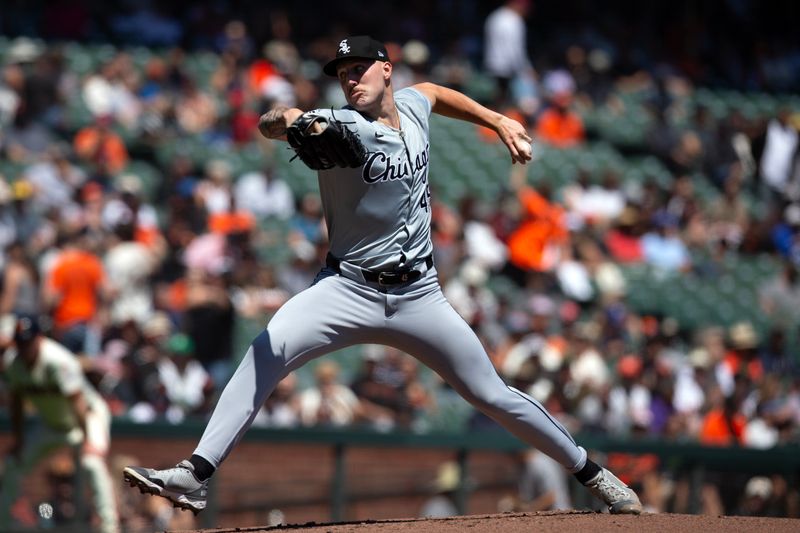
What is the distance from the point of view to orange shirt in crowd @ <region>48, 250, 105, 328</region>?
9539 millimetres

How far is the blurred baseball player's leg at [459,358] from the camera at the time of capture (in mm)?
4805

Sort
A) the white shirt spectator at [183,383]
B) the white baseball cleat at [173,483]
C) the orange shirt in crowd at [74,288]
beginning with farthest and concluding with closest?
the orange shirt in crowd at [74,288], the white shirt spectator at [183,383], the white baseball cleat at [173,483]

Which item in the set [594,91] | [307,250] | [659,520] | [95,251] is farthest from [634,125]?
[659,520]

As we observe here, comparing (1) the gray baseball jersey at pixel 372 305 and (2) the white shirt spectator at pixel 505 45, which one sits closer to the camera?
(1) the gray baseball jersey at pixel 372 305

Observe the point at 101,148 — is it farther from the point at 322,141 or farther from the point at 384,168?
the point at 322,141

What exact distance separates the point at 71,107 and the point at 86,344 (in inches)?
136

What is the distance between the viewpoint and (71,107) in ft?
39.1

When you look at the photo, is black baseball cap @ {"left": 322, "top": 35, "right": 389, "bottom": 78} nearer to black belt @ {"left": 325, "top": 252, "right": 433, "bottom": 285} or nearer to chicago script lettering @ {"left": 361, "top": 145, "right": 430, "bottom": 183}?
chicago script lettering @ {"left": 361, "top": 145, "right": 430, "bottom": 183}

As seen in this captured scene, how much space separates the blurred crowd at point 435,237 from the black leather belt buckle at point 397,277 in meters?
4.42

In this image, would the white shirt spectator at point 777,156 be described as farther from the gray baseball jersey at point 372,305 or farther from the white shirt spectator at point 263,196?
the gray baseball jersey at point 372,305

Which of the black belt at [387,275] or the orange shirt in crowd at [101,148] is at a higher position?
the orange shirt in crowd at [101,148]

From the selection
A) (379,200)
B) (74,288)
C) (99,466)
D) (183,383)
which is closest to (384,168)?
(379,200)

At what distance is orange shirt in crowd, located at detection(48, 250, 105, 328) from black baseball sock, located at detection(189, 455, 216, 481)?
5.11 meters

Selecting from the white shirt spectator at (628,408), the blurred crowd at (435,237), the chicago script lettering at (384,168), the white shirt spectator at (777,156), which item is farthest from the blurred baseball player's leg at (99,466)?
the white shirt spectator at (777,156)
